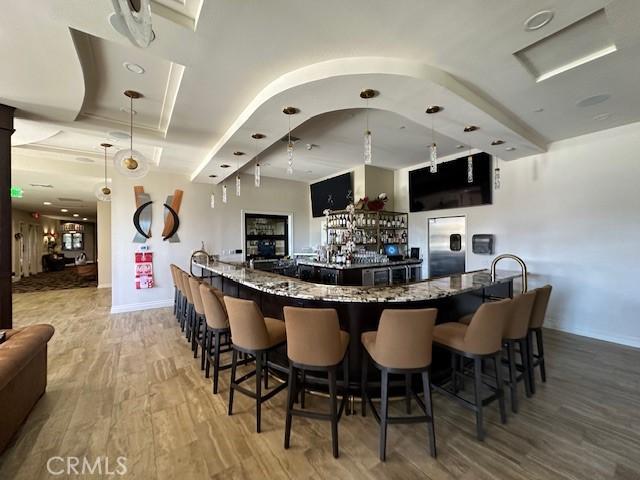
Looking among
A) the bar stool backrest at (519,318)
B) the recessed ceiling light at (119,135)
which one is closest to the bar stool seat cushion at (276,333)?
the bar stool backrest at (519,318)

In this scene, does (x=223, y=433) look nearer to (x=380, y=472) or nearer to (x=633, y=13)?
(x=380, y=472)

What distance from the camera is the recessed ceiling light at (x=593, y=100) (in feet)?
9.73

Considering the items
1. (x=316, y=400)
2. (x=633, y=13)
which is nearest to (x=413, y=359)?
(x=316, y=400)

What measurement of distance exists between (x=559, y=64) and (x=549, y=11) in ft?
2.98

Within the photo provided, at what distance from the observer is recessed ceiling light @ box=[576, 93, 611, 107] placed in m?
2.96

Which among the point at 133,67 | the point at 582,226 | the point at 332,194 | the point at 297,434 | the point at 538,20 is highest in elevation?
the point at 133,67

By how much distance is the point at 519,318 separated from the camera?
7.71 ft

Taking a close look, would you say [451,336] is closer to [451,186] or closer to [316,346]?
[316,346]

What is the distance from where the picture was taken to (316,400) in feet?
8.18

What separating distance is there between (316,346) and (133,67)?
3004mm

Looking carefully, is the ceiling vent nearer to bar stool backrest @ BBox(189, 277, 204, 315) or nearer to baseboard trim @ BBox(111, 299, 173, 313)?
bar stool backrest @ BBox(189, 277, 204, 315)

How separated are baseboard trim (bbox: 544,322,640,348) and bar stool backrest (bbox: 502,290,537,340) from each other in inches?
108

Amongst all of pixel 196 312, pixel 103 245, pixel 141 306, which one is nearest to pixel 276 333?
pixel 196 312

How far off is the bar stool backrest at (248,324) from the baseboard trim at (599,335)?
4.79m
